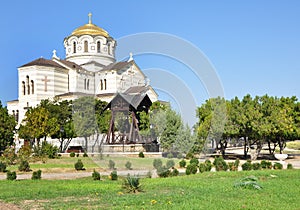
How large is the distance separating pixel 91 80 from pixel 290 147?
3606 cm

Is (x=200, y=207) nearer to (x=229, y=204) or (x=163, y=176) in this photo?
(x=229, y=204)

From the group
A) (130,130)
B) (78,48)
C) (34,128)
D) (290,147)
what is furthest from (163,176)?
(290,147)

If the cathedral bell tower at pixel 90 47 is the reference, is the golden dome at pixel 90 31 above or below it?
above

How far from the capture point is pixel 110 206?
977cm

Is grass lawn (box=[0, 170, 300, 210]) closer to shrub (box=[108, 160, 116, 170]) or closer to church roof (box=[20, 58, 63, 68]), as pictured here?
shrub (box=[108, 160, 116, 170])

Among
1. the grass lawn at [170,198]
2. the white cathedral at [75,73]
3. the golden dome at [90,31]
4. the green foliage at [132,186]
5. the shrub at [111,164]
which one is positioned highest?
the golden dome at [90,31]

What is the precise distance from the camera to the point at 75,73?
2333 inches

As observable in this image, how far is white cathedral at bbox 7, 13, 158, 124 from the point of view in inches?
2229

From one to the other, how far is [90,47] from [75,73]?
5960mm

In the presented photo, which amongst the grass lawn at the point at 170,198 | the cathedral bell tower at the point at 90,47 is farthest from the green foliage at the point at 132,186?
the cathedral bell tower at the point at 90,47

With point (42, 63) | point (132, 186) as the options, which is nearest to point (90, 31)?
point (42, 63)

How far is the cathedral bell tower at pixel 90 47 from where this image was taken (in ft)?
206

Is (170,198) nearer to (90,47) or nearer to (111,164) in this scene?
(111,164)

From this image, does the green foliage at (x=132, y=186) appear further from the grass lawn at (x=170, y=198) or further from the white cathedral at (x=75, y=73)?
the white cathedral at (x=75, y=73)
